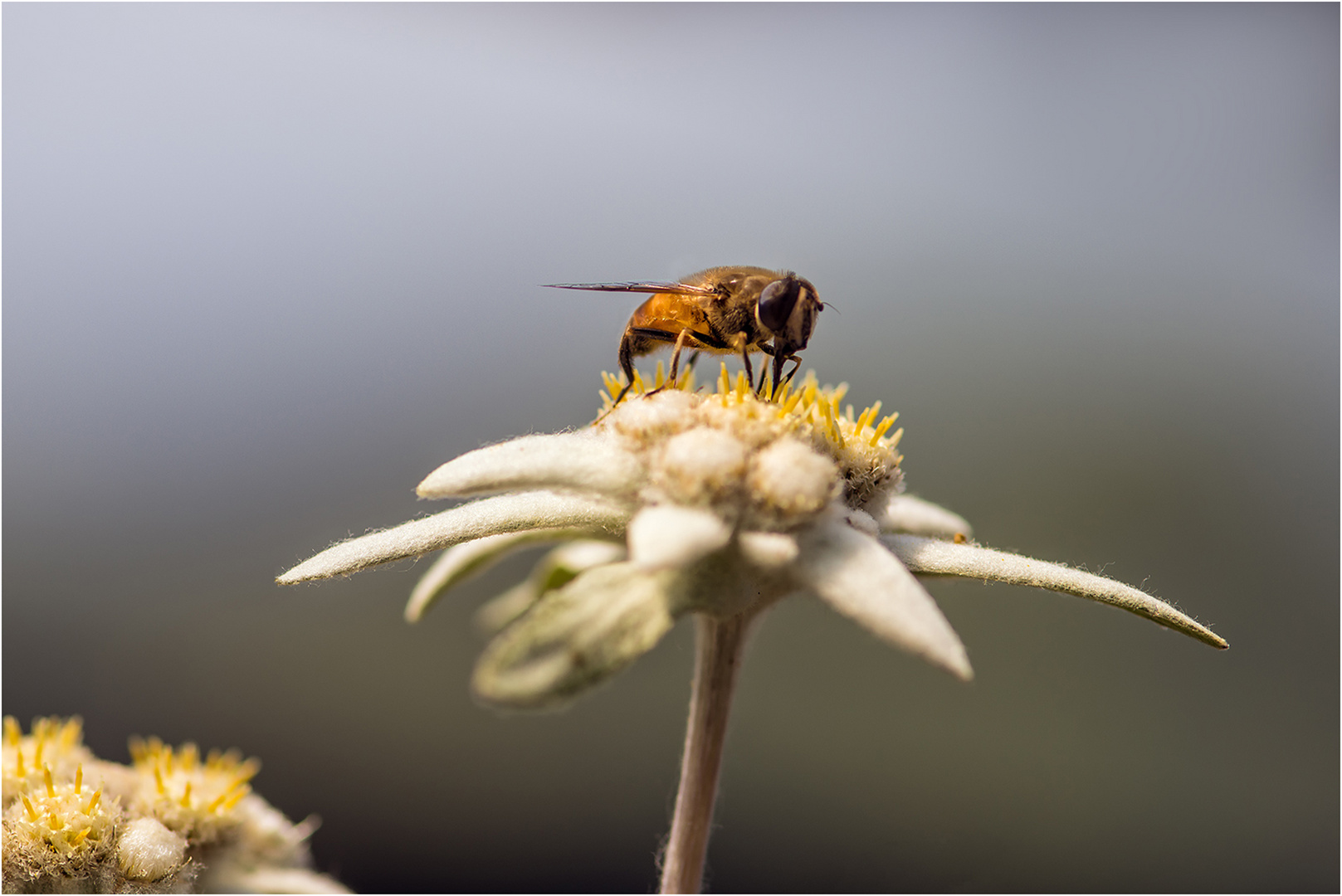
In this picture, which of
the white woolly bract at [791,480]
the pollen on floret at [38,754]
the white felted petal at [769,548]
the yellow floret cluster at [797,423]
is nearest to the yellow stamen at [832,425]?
the yellow floret cluster at [797,423]

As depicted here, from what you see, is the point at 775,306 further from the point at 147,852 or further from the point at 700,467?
the point at 147,852

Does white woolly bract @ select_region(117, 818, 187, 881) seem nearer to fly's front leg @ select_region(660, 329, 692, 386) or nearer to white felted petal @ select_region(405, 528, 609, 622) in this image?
A: white felted petal @ select_region(405, 528, 609, 622)

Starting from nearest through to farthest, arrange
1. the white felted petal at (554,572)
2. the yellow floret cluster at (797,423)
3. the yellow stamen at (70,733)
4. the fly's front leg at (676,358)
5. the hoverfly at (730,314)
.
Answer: the yellow floret cluster at (797,423) < the yellow stamen at (70,733) < the fly's front leg at (676,358) < the white felted petal at (554,572) < the hoverfly at (730,314)

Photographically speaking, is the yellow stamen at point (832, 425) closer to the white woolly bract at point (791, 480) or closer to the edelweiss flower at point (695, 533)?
the edelweiss flower at point (695, 533)

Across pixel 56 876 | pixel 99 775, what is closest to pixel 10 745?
pixel 99 775

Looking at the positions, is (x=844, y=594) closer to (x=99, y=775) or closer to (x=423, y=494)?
(x=423, y=494)
